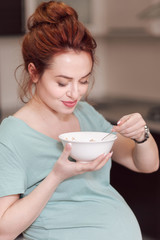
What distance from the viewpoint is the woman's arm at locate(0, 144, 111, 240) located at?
1.26m

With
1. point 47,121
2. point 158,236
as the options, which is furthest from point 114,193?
point 158,236

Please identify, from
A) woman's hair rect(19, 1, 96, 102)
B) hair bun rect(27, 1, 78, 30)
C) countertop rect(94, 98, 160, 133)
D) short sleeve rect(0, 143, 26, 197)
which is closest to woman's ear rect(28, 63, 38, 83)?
woman's hair rect(19, 1, 96, 102)

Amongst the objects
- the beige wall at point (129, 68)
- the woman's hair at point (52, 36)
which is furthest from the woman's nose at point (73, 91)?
the beige wall at point (129, 68)

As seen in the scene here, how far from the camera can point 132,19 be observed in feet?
10.8

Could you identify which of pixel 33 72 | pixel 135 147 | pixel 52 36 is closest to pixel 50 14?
pixel 52 36

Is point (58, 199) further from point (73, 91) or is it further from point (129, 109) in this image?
point (129, 109)

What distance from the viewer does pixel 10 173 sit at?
51.1 inches

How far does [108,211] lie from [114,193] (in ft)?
0.37

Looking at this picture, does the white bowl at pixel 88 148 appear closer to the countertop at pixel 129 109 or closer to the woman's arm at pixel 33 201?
the woman's arm at pixel 33 201

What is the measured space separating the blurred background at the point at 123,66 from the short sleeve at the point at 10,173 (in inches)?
61.0

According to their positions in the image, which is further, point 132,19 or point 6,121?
point 132,19

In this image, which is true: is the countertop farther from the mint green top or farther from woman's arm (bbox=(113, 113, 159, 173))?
the mint green top

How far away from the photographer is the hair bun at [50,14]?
137 cm

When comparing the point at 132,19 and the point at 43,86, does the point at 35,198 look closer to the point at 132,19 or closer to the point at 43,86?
the point at 43,86
